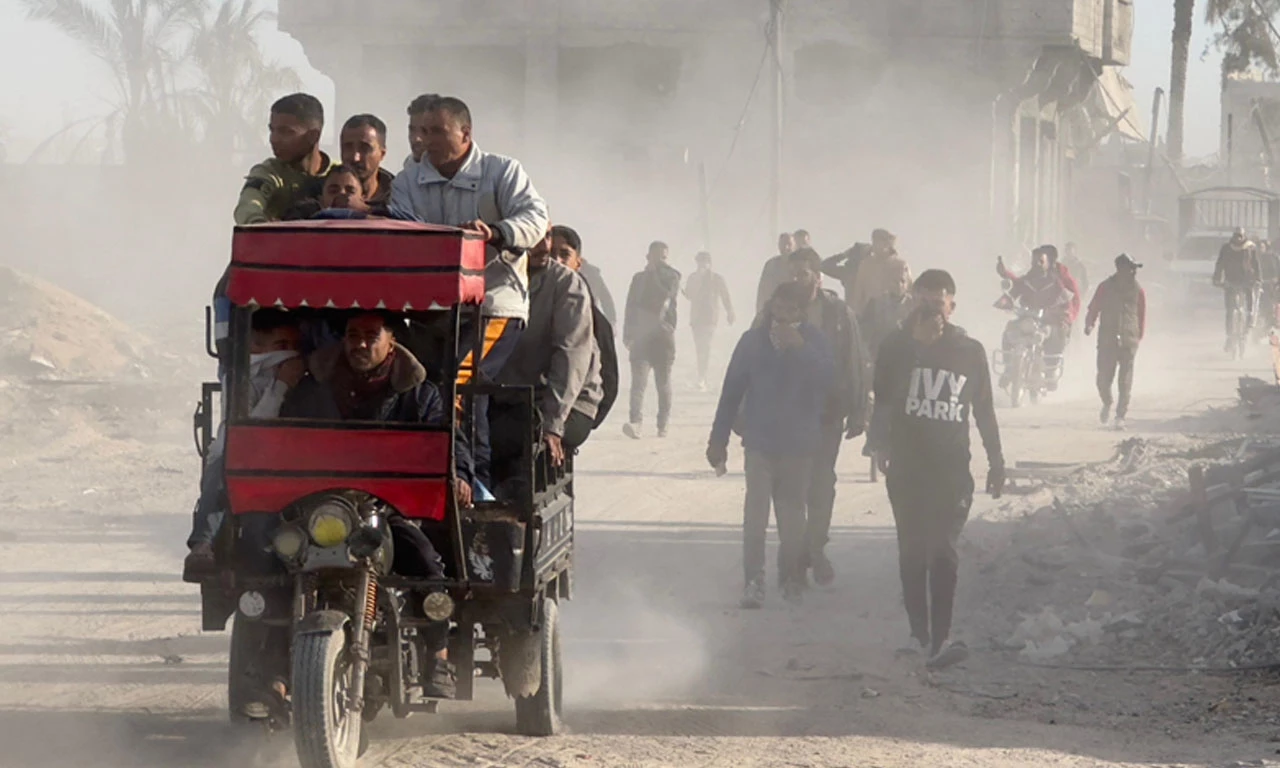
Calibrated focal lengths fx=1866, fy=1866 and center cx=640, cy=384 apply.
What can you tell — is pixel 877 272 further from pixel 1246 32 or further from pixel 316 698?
pixel 1246 32

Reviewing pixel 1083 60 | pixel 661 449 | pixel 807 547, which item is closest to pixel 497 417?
pixel 807 547

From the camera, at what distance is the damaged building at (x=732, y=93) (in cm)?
3738

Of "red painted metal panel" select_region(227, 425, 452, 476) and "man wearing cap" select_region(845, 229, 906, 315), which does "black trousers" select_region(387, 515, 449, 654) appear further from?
"man wearing cap" select_region(845, 229, 906, 315)

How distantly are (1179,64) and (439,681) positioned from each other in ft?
203

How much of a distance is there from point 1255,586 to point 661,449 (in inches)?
333

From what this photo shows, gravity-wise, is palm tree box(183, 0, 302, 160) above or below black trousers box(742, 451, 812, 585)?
above

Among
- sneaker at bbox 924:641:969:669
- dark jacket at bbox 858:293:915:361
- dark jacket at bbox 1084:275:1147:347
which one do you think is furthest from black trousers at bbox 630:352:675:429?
sneaker at bbox 924:641:969:669

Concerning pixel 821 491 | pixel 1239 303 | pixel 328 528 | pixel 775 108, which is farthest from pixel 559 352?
pixel 1239 303

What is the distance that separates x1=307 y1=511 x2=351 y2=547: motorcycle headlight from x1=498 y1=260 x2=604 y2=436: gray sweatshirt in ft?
4.42

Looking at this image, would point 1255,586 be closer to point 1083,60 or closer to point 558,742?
point 558,742

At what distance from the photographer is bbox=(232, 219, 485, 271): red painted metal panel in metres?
5.97

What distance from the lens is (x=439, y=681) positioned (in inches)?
251

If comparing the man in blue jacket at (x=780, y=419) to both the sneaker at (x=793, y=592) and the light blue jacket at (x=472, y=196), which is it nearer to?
the sneaker at (x=793, y=592)

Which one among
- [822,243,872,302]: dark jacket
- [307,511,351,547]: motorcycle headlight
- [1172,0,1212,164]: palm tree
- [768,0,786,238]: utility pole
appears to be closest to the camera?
[307,511,351,547]: motorcycle headlight
